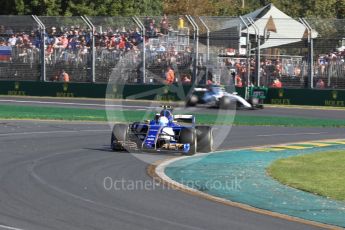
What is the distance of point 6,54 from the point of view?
1651 inches

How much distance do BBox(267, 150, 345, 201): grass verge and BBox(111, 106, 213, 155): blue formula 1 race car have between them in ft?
7.13

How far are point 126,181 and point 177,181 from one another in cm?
90

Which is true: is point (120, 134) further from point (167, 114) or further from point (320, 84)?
point (320, 84)

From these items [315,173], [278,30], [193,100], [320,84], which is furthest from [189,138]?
[278,30]

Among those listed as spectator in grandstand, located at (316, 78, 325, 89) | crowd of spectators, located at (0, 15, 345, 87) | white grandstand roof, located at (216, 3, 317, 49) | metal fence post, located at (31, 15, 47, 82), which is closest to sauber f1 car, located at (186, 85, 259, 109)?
spectator in grandstand, located at (316, 78, 325, 89)

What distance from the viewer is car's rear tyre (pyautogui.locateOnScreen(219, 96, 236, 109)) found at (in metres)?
34.1

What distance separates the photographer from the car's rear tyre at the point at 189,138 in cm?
1870

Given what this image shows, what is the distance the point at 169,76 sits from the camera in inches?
1524

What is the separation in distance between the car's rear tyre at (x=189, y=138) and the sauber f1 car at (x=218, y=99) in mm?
15358

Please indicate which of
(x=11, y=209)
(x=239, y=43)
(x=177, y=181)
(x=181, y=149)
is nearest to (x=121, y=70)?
(x=239, y=43)

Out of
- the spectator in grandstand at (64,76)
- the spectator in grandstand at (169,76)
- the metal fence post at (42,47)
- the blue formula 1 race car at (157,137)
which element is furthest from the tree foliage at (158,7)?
the blue formula 1 race car at (157,137)

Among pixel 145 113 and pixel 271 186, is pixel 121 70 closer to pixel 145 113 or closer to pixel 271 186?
pixel 145 113

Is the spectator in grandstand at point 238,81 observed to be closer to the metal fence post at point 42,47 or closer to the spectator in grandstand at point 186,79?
the spectator in grandstand at point 186,79

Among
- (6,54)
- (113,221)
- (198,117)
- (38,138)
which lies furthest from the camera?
(6,54)
